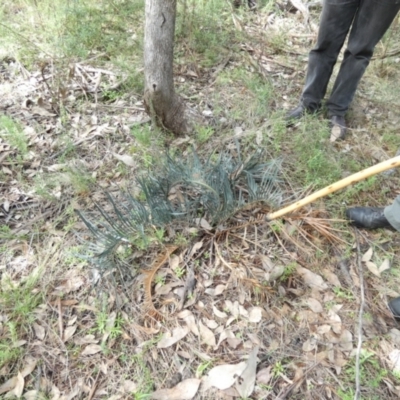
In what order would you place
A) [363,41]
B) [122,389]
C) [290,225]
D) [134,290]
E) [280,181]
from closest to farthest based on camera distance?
[122,389] < [134,290] < [290,225] < [280,181] < [363,41]

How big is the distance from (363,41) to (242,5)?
2071mm

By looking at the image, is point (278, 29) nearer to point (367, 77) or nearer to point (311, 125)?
point (367, 77)

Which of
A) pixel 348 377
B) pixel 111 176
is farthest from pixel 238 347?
pixel 111 176

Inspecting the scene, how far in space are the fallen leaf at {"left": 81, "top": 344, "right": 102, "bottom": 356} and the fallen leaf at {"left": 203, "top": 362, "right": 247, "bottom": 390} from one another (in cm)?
50

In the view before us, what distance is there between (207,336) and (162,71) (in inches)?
63.5

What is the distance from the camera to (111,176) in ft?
7.20

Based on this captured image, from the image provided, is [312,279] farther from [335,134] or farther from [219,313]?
[335,134]

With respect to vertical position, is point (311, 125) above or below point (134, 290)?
above

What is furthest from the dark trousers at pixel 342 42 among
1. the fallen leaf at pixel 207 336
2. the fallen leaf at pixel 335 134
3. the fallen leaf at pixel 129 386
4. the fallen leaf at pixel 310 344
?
the fallen leaf at pixel 129 386

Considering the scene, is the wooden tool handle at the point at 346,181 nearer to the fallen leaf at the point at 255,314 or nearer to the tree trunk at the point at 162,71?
the fallen leaf at the point at 255,314

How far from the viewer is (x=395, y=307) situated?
65.1 inches

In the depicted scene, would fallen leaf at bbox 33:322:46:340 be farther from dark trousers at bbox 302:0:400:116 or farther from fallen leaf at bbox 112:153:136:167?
dark trousers at bbox 302:0:400:116

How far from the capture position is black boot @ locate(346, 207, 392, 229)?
1.93 metres

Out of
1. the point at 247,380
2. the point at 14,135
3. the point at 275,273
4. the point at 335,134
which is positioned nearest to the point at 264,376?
the point at 247,380
